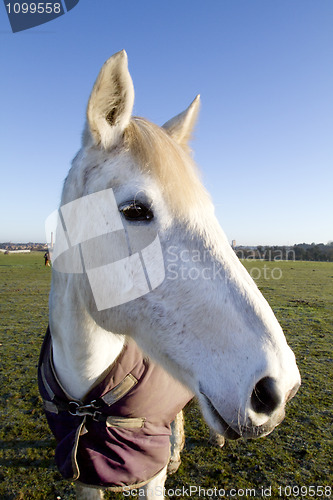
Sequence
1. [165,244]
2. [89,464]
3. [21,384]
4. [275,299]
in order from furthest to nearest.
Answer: [275,299] → [21,384] → [89,464] → [165,244]

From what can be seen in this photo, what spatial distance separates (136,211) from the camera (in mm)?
1362

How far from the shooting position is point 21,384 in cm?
482

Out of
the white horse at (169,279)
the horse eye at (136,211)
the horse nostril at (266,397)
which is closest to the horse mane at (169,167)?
the white horse at (169,279)

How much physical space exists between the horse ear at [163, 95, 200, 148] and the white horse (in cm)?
36

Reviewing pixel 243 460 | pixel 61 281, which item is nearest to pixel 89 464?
pixel 61 281

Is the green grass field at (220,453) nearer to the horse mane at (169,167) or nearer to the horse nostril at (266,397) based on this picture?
the horse nostril at (266,397)

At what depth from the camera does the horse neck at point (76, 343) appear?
1717 millimetres

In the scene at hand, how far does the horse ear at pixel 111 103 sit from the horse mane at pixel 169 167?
0.07 metres

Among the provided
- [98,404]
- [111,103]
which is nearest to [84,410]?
[98,404]

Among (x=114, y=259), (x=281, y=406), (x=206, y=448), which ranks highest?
(x=114, y=259)

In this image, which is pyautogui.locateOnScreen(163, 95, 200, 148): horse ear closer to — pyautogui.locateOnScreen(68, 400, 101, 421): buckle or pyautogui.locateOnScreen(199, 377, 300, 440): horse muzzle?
pyautogui.locateOnScreen(199, 377, 300, 440): horse muzzle

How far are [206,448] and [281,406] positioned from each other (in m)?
2.80

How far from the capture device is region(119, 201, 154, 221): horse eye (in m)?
1.35

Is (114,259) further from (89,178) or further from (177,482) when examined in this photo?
(177,482)
